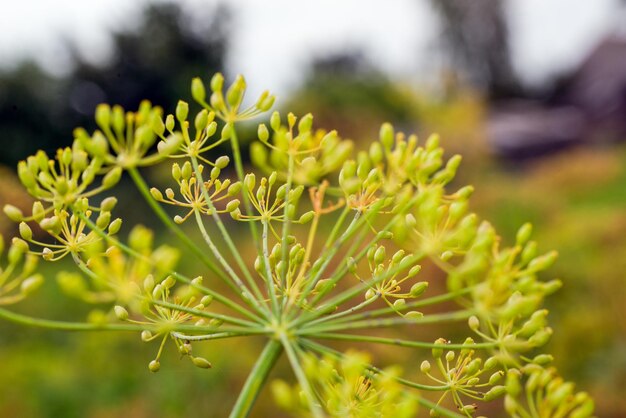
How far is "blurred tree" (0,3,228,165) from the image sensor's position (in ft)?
71.0

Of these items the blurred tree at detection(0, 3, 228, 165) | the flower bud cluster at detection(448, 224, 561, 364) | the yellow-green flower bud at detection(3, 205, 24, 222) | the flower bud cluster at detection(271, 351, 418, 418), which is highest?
the blurred tree at detection(0, 3, 228, 165)

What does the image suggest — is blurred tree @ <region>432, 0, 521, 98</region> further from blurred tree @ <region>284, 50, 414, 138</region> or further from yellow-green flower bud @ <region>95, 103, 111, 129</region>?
yellow-green flower bud @ <region>95, 103, 111, 129</region>

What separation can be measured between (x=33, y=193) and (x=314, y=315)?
76 cm

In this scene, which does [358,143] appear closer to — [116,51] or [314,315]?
[116,51]

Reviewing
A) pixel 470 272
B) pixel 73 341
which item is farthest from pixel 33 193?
pixel 73 341

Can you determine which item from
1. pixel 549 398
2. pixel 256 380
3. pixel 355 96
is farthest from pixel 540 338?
pixel 355 96

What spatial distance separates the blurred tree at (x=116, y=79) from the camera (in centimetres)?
2164

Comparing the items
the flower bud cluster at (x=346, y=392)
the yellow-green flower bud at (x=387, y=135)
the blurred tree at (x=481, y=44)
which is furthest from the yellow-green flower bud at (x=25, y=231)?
the blurred tree at (x=481, y=44)

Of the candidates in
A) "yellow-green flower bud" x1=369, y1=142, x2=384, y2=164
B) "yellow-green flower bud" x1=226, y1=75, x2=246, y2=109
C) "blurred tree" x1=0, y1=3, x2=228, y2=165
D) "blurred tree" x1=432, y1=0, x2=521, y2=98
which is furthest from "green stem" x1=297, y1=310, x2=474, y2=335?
"blurred tree" x1=432, y1=0, x2=521, y2=98

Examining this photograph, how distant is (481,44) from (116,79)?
33112mm

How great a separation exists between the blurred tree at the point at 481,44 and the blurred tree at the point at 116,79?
2659 cm

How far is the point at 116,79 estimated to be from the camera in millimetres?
23344

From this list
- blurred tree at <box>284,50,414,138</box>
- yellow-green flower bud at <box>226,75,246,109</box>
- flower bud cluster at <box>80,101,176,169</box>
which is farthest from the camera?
blurred tree at <box>284,50,414,138</box>

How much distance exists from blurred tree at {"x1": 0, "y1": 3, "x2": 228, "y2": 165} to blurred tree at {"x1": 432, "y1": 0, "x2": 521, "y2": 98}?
26.6 m
